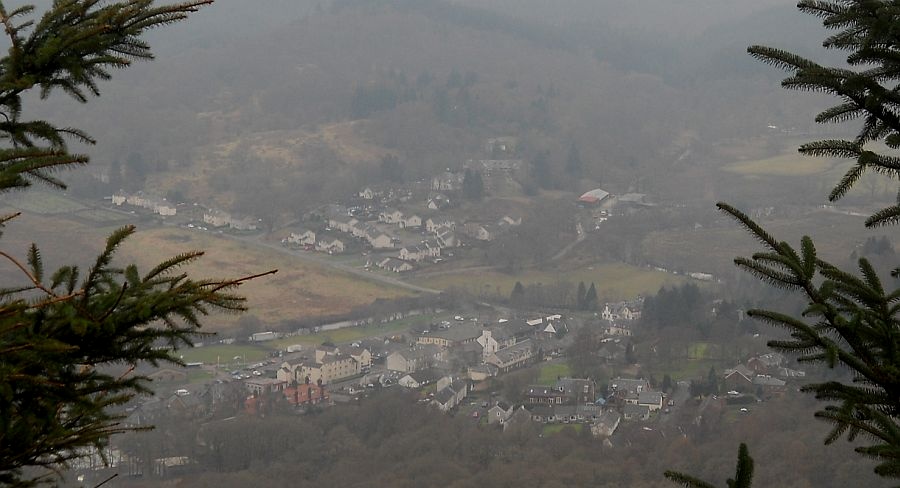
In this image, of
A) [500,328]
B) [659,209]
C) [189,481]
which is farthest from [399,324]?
[659,209]

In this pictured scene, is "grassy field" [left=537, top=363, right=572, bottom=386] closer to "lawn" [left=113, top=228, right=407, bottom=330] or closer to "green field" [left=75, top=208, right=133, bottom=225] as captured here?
"lawn" [left=113, top=228, right=407, bottom=330]

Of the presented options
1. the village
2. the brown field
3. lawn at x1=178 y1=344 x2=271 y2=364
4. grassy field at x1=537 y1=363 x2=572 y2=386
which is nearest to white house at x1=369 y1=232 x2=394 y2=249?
the brown field

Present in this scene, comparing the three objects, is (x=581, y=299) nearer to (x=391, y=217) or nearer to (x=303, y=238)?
(x=303, y=238)

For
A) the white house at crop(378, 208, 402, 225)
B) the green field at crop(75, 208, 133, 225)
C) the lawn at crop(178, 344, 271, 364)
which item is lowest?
the lawn at crop(178, 344, 271, 364)

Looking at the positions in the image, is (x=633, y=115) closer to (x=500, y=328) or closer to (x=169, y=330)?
(x=500, y=328)

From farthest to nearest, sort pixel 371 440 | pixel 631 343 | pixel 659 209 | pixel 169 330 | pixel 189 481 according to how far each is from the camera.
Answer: pixel 659 209
pixel 631 343
pixel 371 440
pixel 189 481
pixel 169 330

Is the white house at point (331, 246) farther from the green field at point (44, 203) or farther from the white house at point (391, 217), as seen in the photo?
the green field at point (44, 203)

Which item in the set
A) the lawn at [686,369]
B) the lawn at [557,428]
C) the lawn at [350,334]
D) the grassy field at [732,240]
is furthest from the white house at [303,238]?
the lawn at [557,428]
